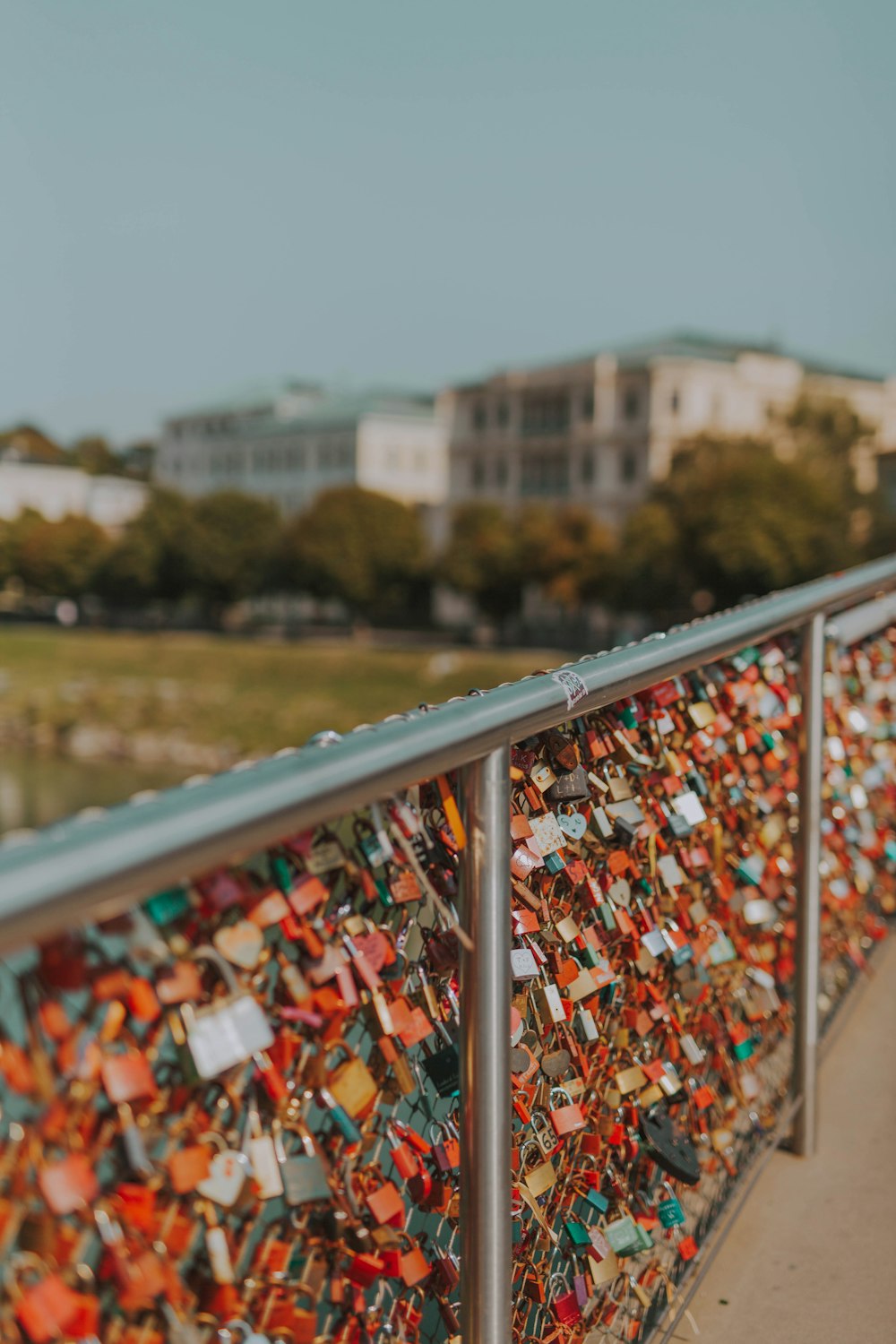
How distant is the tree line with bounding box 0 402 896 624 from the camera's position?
6100 cm

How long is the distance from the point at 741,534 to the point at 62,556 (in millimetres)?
48488

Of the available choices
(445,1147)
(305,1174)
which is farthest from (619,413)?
(305,1174)

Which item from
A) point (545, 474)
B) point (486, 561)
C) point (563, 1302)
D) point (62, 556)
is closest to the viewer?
point (563, 1302)

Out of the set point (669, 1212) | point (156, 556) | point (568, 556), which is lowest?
point (156, 556)

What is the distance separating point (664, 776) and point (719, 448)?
6937 centimetres

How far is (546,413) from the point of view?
296 feet

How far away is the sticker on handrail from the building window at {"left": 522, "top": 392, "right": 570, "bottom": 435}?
88170 mm

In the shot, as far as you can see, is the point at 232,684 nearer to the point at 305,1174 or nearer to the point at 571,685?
the point at 571,685

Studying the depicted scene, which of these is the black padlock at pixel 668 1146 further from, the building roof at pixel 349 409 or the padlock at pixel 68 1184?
the building roof at pixel 349 409

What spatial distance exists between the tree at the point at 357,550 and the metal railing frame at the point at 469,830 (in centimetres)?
7875

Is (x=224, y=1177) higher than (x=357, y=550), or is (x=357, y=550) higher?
(x=224, y=1177)

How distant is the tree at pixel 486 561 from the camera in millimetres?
76375

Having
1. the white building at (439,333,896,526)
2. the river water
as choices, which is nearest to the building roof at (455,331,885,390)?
the white building at (439,333,896,526)

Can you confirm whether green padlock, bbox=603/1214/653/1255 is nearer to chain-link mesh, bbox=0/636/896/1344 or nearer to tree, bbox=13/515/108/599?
chain-link mesh, bbox=0/636/896/1344
